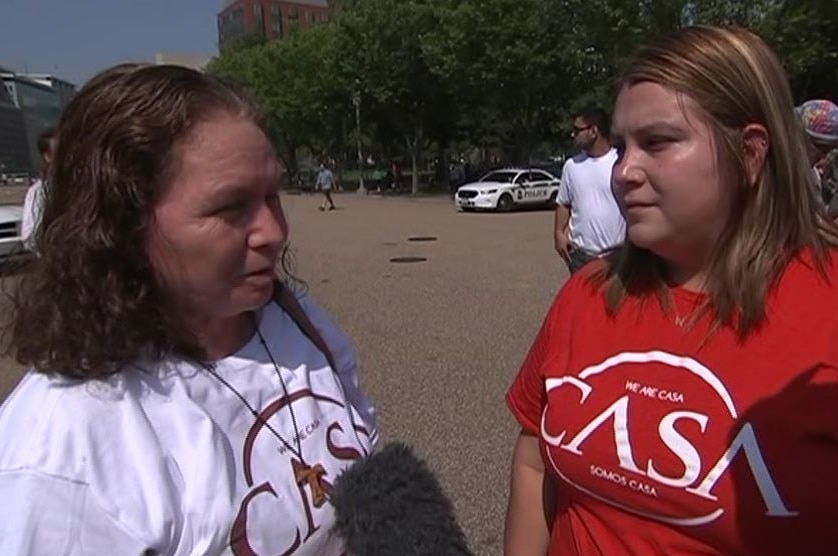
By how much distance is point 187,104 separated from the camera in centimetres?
122

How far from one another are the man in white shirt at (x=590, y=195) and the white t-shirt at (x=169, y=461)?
430 centimetres

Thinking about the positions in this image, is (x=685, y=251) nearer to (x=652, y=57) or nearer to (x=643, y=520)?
(x=652, y=57)

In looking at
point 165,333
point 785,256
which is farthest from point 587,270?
point 165,333

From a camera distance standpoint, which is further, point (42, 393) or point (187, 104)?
point (187, 104)

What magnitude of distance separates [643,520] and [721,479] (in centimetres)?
17

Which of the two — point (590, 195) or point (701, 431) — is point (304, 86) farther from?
point (701, 431)

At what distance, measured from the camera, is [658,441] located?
4.78ft

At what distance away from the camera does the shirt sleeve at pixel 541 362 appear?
67.1 inches

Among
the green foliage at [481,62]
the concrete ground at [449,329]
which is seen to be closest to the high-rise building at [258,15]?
the green foliage at [481,62]

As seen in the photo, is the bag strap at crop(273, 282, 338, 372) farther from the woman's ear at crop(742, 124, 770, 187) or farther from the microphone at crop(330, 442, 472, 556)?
the woman's ear at crop(742, 124, 770, 187)

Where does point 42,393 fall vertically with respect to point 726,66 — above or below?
below

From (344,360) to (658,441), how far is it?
0.62 meters

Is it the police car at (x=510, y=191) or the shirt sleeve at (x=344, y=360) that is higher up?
the shirt sleeve at (x=344, y=360)

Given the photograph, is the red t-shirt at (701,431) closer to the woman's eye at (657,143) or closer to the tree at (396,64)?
the woman's eye at (657,143)
